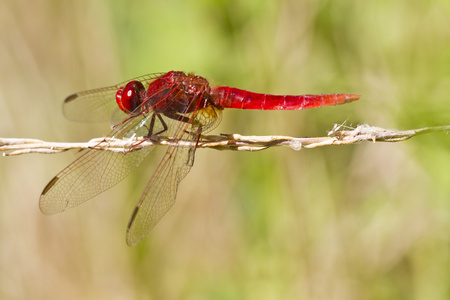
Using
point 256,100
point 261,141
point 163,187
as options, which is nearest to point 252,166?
point 256,100

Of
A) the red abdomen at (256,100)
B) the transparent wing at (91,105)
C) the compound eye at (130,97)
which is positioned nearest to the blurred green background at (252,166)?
the red abdomen at (256,100)

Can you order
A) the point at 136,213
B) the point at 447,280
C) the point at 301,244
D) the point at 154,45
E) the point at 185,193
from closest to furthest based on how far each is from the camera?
the point at 136,213, the point at 447,280, the point at 301,244, the point at 154,45, the point at 185,193

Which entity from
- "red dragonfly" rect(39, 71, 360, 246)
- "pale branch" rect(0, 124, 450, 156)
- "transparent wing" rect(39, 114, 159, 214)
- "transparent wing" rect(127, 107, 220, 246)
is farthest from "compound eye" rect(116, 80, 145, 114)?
"pale branch" rect(0, 124, 450, 156)

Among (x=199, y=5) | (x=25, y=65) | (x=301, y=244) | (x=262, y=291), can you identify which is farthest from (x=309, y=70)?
(x=25, y=65)

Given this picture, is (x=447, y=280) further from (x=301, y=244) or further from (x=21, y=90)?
(x=21, y=90)

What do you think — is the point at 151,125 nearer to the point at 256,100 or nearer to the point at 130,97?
the point at 130,97

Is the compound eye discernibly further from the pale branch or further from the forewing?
the pale branch

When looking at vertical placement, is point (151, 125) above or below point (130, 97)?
below
